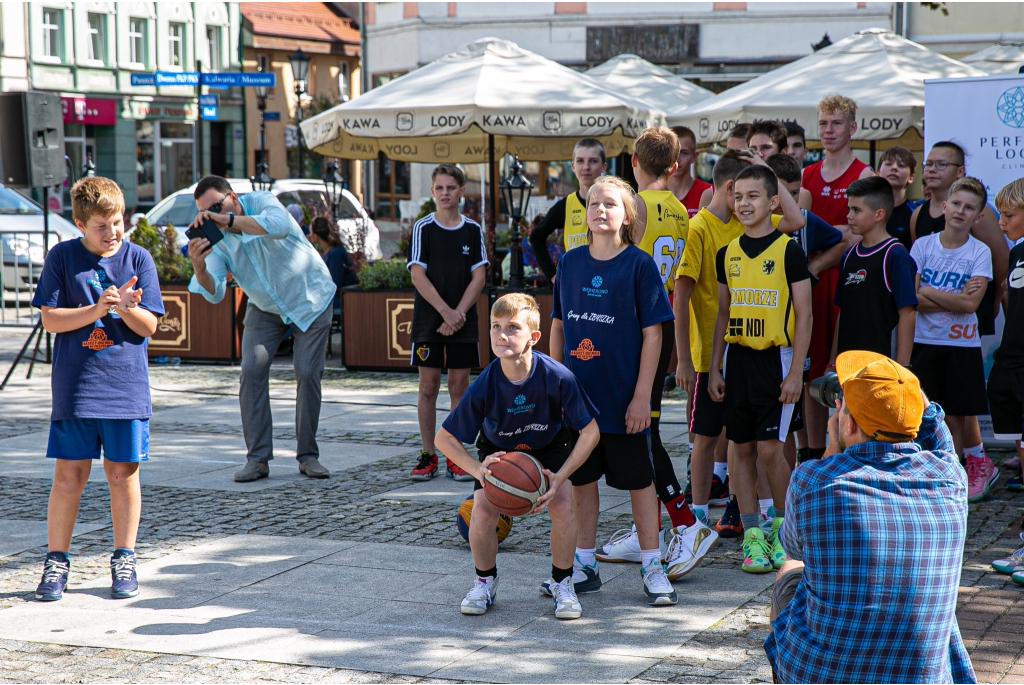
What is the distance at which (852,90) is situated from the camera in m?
11.5

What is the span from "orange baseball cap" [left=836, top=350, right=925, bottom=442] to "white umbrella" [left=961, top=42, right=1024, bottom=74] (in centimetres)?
1135

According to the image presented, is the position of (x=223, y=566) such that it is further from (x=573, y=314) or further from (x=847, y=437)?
(x=847, y=437)

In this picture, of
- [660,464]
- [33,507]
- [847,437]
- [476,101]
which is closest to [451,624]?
[660,464]

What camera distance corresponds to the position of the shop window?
3372 cm

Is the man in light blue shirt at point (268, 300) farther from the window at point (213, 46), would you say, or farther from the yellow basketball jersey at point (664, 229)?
the window at point (213, 46)

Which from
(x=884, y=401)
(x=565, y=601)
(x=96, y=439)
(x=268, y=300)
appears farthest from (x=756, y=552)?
(x=268, y=300)

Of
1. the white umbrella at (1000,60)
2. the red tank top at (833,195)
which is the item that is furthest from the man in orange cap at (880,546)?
the white umbrella at (1000,60)

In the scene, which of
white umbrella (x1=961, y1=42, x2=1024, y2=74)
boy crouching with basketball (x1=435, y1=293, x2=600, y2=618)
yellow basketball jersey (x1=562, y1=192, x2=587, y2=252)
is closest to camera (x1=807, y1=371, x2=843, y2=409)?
boy crouching with basketball (x1=435, y1=293, x2=600, y2=618)

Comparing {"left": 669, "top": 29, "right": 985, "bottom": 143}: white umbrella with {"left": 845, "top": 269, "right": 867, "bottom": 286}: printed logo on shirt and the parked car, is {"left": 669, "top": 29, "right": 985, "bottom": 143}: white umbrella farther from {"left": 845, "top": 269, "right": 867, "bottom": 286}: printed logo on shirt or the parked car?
the parked car

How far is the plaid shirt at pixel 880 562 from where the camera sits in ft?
9.50

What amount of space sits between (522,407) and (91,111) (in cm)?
3711

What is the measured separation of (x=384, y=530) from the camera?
21.0ft

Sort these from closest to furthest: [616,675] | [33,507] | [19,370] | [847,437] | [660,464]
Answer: [847,437] → [616,675] → [660,464] → [33,507] → [19,370]

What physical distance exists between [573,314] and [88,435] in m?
2.35
